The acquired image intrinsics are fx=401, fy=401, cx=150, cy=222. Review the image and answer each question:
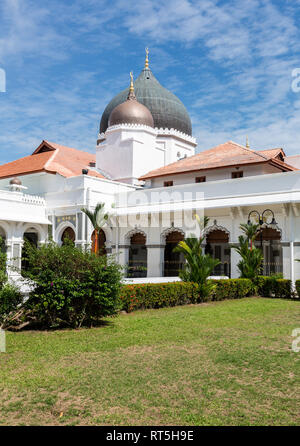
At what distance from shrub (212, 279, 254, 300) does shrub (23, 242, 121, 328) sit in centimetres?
552

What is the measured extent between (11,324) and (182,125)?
23.5 metres

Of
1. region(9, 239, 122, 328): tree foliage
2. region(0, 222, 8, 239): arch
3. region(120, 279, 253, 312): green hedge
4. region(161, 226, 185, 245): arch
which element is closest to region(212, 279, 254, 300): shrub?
region(120, 279, 253, 312): green hedge

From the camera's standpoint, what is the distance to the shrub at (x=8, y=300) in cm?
765

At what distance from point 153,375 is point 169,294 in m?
6.35

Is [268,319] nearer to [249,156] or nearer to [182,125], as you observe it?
[249,156]

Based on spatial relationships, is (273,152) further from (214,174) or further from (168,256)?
(168,256)

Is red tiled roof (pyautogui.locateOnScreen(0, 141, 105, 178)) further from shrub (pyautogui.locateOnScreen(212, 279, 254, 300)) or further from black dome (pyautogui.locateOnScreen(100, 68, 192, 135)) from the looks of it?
shrub (pyautogui.locateOnScreen(212, 279, 254, 300))

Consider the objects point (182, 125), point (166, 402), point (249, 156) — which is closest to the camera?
point (166, 402)

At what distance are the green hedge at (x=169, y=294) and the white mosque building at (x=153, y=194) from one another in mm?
2916

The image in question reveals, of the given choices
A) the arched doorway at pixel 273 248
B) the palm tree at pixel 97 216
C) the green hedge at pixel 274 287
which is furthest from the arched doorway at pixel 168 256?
the green hedge at pixel 274 287

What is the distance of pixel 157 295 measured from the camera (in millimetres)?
11023

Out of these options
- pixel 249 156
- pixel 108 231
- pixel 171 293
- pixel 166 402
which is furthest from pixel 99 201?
pixel 166 402

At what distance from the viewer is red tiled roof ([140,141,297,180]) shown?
759 inches
